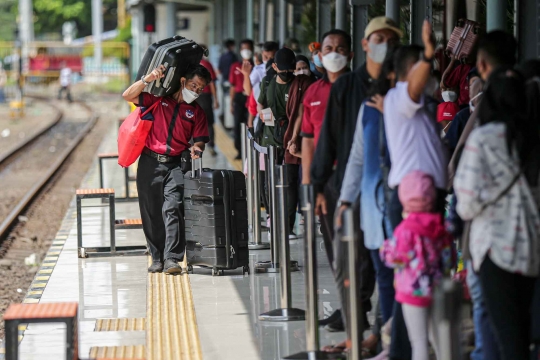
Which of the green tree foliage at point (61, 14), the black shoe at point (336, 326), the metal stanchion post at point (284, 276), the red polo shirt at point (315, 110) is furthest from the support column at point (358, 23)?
the green tree foliage at point (61, 14)

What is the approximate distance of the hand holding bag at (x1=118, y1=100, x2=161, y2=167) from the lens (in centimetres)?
971

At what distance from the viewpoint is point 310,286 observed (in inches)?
266

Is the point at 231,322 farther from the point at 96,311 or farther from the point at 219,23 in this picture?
the point at 219,23

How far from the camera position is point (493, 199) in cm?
526

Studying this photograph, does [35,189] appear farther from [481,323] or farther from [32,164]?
[481,323]

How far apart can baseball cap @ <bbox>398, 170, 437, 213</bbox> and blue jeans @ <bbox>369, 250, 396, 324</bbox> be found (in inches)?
28.1

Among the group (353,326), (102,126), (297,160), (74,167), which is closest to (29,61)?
(102,126)

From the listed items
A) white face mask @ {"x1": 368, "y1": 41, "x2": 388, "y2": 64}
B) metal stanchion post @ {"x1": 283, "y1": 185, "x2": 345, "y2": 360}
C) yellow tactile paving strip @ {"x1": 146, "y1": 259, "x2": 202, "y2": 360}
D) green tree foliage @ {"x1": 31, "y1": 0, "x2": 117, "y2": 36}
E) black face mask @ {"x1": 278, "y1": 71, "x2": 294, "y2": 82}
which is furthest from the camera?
green tree foliage @ {"x1": 31, "y1": 0, "x2": 117, "y2": 36}

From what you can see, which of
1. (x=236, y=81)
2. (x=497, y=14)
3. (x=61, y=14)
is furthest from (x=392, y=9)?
(x=61, y=14)

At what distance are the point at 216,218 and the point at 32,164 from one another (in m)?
16.1

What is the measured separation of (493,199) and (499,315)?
53cm

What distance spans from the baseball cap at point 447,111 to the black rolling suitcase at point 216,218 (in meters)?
1.68

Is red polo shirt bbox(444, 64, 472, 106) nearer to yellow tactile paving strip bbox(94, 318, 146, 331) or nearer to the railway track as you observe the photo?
yellow tactile paving strip bbox(94, 318, 146, 331)

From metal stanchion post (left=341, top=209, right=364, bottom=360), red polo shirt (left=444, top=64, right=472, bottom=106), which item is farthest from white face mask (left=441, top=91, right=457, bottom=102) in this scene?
metal stanchion post (left=341, top=209, right=364, bottom=360)
